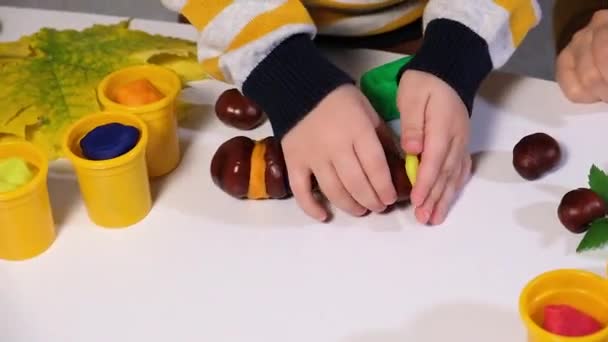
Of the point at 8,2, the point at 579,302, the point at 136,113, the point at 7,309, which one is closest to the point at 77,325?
the point at 7,309

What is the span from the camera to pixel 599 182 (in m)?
0.65

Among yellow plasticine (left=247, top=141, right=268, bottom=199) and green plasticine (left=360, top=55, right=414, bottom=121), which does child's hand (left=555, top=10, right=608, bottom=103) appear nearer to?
green plasticine (left=360, top=55, right=414, bottom=121)

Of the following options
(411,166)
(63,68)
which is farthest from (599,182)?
(63,68)

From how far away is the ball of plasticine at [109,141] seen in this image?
2.07 feet

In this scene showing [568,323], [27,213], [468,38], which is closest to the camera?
[568,323]

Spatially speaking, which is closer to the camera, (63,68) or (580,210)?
(580,210)

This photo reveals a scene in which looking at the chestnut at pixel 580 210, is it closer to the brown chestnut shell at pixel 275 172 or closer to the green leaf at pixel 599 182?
the green leaf at pixel 599 182

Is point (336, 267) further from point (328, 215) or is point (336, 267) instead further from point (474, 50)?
point (474, 50)

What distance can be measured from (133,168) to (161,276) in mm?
80

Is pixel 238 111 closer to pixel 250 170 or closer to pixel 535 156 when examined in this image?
pixel 250 170

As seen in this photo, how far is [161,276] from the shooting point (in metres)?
0.61

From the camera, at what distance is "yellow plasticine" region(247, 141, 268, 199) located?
2.19ft

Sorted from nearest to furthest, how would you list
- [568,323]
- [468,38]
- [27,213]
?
[568,323] < [27,213] < [468,38]

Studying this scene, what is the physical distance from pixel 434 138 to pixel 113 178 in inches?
9.2
